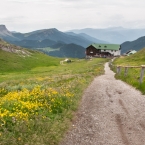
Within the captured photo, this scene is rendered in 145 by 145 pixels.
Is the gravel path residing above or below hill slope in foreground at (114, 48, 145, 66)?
below

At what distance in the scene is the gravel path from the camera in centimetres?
997

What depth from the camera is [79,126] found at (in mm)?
11664

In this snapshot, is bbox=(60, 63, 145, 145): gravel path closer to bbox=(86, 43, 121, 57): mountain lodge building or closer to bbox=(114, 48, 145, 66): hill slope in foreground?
A: bbox=(114, 48, 145, 66): hill slope in foreground

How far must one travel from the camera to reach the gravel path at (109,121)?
32.7ft

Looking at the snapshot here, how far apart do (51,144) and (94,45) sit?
162687 mm

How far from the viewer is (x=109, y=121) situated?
40.0 ft

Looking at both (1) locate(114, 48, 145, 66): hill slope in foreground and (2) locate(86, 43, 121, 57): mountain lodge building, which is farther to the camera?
(2) locate(86, 43, 121, 57): mountain lodge building

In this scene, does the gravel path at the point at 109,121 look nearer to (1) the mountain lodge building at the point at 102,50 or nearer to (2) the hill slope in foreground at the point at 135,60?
(2) the hill slope in foreground at the point at 135,60

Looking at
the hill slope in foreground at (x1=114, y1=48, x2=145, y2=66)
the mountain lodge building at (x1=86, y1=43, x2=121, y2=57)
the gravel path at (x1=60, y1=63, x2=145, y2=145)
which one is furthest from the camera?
the mountain lodge building at (x1=86, y1=43, x2=121, y2=57)

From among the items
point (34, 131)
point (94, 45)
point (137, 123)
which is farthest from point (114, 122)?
point (94, 45)

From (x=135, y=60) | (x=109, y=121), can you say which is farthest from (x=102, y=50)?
(x=109, y=121)

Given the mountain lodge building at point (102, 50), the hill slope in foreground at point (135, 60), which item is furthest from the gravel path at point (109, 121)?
the mountain lodge building at point (102, 50)

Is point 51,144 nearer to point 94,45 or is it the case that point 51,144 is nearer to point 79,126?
point 79,126

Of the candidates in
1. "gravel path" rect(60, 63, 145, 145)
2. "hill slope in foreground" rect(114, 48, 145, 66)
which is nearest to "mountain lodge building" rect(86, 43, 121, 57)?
"hill slope in foreground" rect(114, 48, 145, 66)
